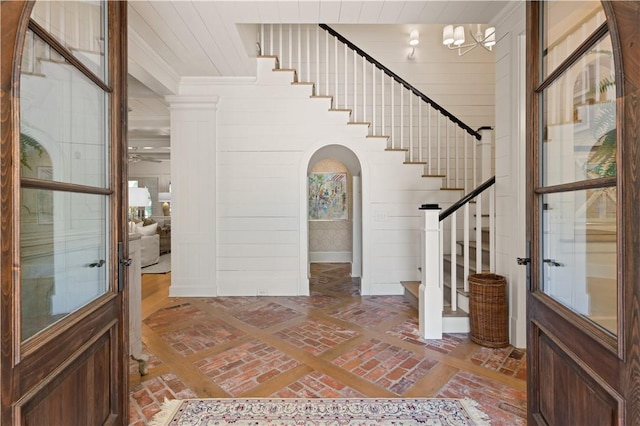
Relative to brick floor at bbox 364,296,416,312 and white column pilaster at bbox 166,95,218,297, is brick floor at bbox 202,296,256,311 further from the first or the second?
brick floor at bbox 364,296,416,312

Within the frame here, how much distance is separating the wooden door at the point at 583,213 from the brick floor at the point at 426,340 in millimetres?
1099

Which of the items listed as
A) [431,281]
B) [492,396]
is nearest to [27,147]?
[492,396]

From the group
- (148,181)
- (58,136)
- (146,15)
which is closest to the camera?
(58,136)

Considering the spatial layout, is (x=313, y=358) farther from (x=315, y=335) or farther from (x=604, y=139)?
(x=604, y=139)

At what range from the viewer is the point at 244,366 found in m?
2.32

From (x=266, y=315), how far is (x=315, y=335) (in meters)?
0.79

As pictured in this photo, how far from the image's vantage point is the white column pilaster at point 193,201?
4.08 metres

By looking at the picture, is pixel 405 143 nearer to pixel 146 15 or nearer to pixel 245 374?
pixel 146 15

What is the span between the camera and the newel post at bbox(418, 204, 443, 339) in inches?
109

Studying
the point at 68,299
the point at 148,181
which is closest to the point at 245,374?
the point at 68,299

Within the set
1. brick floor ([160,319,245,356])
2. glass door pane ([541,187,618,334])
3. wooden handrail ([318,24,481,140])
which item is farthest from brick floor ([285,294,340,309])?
wooden handrail ([318,24,481,140])

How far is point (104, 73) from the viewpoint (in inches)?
58.6

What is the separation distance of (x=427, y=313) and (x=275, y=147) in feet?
9.24

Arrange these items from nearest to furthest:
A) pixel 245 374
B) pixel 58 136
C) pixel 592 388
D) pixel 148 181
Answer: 1. pixel 592 388
2. pixel 58 136
3. pixel 245 374
4. pixel 148 181
